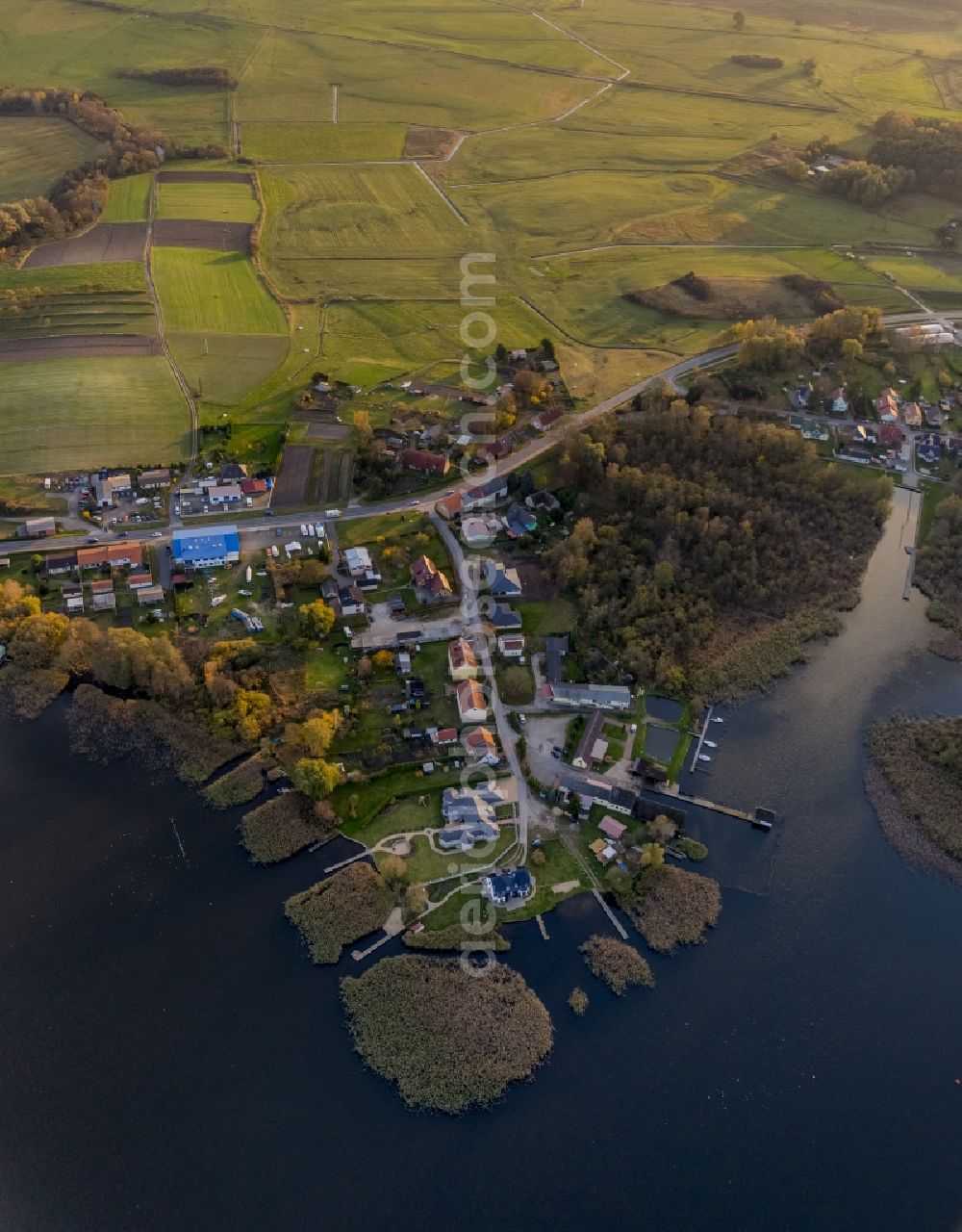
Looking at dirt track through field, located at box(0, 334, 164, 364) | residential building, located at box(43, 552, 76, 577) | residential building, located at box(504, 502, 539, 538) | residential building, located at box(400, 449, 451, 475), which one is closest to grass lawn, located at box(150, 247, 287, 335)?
dirt track through field, located at box(0, 334, 164, 364)

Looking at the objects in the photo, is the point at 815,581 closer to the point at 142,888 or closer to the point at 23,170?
the point at 142,888

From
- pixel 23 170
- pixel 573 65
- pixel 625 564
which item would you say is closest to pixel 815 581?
pixel 625 564

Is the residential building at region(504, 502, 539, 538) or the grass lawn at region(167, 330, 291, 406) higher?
the grass lawn at region(167, 330, 291, 406)

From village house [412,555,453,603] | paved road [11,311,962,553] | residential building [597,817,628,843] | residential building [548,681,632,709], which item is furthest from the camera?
paved road [11,311,962,553]

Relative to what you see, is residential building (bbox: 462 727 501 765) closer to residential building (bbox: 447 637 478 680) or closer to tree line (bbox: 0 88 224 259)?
residential building (bbox: 447 637 478 680)

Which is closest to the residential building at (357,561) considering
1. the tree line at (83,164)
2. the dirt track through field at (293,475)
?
the dirt track through field at (293,475)

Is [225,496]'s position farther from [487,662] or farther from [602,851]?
[602,851]
